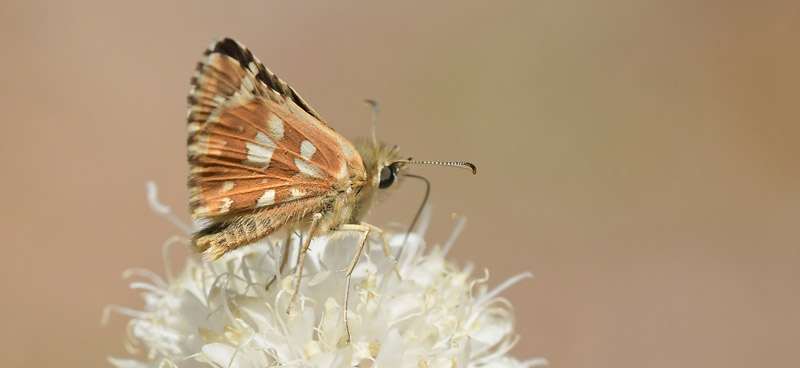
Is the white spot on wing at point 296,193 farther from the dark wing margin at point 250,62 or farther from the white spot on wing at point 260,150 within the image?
the dark wing margin at point 250,62

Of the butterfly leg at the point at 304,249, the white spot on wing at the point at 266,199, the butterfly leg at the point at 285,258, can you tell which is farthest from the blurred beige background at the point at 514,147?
the white spot on wing at the point at 266,199

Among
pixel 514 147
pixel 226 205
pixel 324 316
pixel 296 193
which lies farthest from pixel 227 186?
pixel 514 147

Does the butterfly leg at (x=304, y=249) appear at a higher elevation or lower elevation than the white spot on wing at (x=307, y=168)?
lower

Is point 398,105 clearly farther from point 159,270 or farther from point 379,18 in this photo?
point 159,270

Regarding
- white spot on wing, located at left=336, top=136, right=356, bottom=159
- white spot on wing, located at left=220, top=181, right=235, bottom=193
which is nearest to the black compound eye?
white spot on wing, located at left=336, top=136, right=356, bottom=159

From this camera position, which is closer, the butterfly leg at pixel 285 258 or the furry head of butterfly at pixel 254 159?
the furry head of butterfly at pixel 254 159

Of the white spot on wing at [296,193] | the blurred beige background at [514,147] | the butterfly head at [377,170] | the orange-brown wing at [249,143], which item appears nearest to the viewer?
the orange-brown wing at [249,143]

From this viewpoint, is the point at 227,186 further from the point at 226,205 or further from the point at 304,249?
the point at 304,249

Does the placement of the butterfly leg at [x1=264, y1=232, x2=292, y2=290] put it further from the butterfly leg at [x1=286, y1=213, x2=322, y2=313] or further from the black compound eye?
the black compound eye
